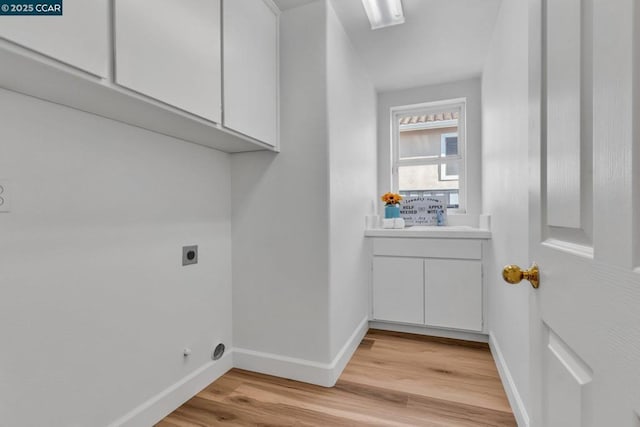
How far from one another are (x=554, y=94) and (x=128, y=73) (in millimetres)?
1212

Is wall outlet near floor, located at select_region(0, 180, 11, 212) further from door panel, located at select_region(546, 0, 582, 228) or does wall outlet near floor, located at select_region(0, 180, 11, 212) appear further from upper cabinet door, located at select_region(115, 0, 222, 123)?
door panel, located at select_region(546, 0, 582, 228)

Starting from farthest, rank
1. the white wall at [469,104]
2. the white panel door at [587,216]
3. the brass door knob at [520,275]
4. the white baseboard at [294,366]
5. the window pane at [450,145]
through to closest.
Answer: the window pane at [450,145]
the white wall at [469,104]
the white baseboard at [294,366]
the brass door knob at [520,275]
the white panel door at [587,216]

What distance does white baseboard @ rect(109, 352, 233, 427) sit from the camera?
138cm

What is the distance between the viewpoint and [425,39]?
2143 millimetres

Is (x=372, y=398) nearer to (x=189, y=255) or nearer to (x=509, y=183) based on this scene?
(x=189, y=255)

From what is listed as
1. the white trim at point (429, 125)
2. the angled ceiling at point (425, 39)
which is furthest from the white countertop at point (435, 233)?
the angled ceiling at point (425, 39)

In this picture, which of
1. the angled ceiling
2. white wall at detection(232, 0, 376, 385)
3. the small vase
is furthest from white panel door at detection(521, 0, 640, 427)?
the small vase

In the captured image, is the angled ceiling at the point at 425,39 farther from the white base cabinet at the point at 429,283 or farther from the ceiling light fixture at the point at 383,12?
the white base cabinet at the point at 429,283

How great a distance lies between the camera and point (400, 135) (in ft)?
10.6

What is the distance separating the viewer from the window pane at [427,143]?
10.0 feet

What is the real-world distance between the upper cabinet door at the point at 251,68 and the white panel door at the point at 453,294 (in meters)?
1.68

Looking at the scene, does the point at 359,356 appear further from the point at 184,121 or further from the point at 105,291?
the point at 184,121

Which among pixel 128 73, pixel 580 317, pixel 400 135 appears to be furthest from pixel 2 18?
pixel 400 135

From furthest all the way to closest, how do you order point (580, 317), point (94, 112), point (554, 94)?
point (94, 112)
point (554, 94)
point (580, 317)
